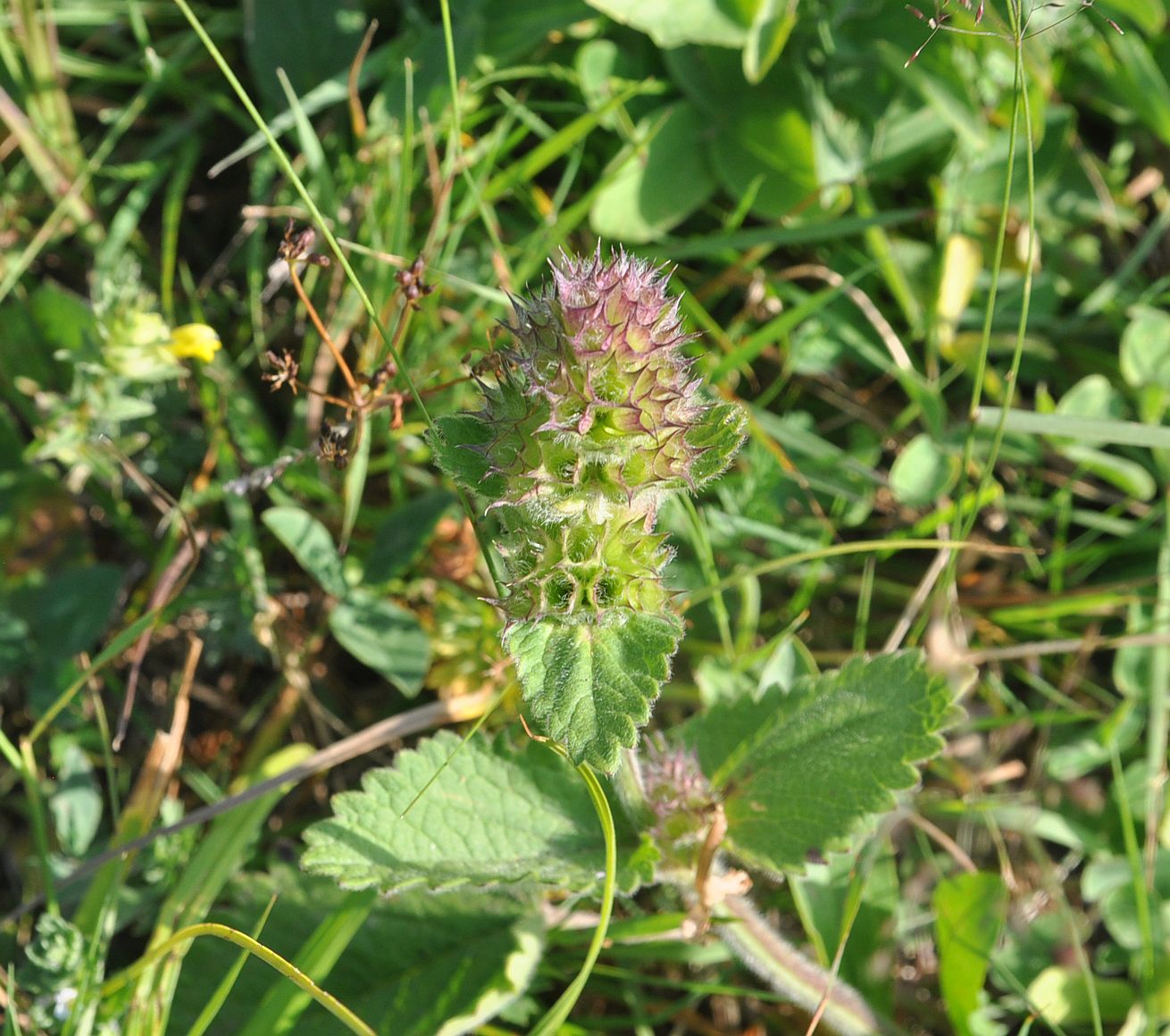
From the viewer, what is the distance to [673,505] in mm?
3143

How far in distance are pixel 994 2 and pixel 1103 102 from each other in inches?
34.4

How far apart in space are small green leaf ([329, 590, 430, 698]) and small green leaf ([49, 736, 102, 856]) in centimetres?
79

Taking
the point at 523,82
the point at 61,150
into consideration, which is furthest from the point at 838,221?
the point at 61,150

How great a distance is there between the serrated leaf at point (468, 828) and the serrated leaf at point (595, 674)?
0.39m

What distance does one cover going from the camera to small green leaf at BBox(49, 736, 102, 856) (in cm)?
304

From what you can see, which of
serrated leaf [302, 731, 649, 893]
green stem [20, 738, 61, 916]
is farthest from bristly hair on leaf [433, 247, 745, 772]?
green stem [20, 738, 61, 916]

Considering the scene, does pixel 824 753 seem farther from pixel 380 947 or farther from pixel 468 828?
pixel 380 947

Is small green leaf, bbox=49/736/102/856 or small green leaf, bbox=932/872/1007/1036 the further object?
small green leaf, bbox=49/736/102/856

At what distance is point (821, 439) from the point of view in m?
3.48

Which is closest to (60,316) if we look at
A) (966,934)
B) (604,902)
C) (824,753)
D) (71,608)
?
(71,608)

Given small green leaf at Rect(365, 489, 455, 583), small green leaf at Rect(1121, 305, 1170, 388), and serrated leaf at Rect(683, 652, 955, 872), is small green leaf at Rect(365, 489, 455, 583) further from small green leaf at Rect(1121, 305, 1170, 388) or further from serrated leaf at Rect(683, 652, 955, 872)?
small green leaf at Rect(1121, 305, 1170, 388)

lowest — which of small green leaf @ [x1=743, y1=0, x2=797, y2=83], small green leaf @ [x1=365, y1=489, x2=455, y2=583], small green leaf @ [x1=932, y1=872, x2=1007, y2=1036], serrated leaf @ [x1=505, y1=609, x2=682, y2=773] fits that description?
small green leaf @ [x1=932, y1=872, x2=1007, y2=1036]

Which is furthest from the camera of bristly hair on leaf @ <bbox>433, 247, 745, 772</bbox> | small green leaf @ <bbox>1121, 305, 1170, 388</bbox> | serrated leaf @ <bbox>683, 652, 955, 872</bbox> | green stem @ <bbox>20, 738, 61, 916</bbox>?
small green leaf @ <bbox>1121, 305, 1170, 388</bbox>

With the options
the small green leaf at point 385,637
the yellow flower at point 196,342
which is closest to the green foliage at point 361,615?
the small green leaf at point 385,637
